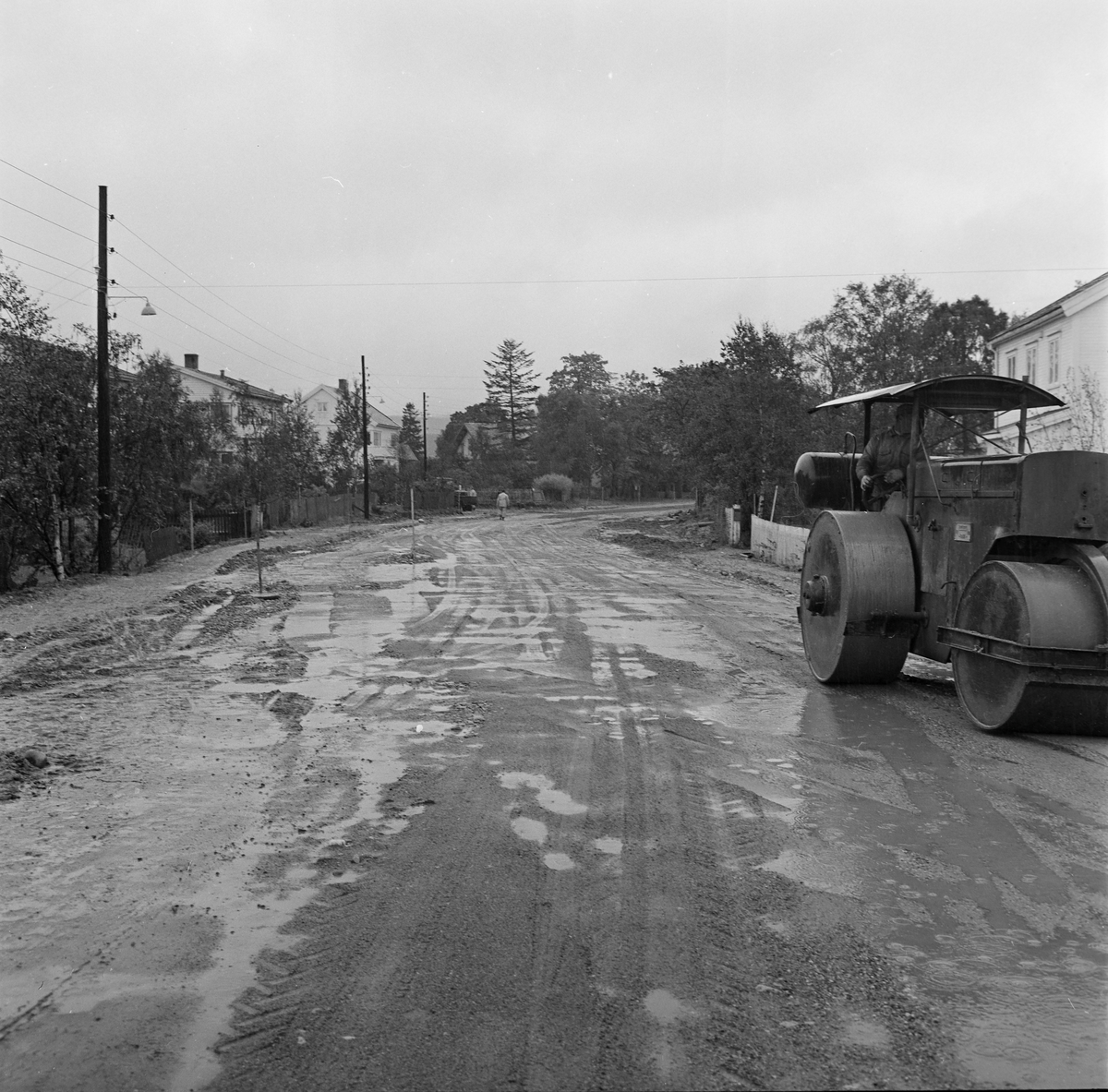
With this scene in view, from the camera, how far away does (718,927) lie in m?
4.28

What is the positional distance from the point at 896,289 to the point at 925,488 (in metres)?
29.9

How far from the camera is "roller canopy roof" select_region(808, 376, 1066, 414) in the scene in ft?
28.7

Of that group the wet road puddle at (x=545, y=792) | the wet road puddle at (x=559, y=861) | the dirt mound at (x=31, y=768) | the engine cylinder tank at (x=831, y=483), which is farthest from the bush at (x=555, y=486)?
the wet road puddle at (x=559, y=861)

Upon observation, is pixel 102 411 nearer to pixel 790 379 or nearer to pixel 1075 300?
pixel 790 379

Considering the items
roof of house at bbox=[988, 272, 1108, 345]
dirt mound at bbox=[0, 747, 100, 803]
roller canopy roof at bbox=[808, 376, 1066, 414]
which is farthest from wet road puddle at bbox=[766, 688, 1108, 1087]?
roof of house at bbox=[988, 272, 1108, 345]

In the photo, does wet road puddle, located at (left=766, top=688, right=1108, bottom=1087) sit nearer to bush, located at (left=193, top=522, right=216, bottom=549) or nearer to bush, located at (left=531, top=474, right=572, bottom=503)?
bush, located at (left=193, top=522, right=216, bottom=549)

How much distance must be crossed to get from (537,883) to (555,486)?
226 feet

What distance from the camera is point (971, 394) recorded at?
8953 mm

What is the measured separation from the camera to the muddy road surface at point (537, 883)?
134 inches

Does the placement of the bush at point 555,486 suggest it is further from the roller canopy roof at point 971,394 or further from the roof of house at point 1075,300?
the roller canopy roof at point 971,394

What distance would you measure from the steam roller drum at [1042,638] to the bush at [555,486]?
6574 centimetres

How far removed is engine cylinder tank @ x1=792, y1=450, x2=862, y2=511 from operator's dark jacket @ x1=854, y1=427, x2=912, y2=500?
461mm

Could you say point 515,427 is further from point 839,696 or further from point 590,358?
point 839,696

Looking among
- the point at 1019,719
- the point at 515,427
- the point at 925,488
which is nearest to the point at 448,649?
the point at 925,488
